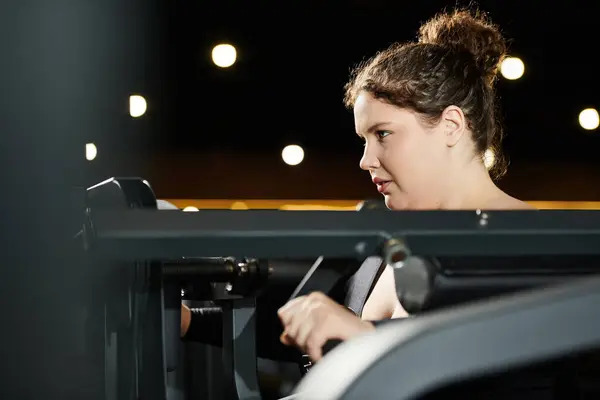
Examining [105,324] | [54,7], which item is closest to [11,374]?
[105,324]

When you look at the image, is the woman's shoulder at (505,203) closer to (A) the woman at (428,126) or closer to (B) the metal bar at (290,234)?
(A) the woman at (428,126)

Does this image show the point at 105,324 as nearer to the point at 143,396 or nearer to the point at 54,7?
the point at 143,396

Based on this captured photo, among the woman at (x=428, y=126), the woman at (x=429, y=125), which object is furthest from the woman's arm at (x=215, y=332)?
the woman at (x=429, y=125)

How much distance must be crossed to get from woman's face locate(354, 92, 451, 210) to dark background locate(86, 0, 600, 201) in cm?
310

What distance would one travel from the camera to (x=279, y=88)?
5.13 m

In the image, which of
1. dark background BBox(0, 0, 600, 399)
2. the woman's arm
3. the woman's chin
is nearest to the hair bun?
the woman's chin

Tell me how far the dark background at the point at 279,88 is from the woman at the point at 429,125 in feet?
9.45

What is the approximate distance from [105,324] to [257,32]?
4.26m

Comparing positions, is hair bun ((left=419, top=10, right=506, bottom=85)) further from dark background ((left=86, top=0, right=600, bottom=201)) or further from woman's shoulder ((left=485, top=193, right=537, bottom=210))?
dark background ((left=86, top=0, right=600, bottom=201))

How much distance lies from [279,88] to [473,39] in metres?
3.17

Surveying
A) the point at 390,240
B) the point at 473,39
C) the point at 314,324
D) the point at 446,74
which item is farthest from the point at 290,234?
the point at 473,39

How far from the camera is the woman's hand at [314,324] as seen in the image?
95 centimetres

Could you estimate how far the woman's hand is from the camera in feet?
3.13

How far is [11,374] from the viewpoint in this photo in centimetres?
69
